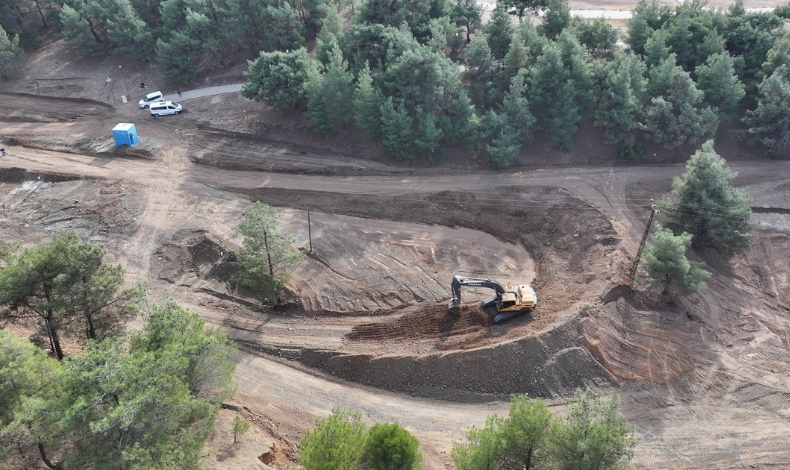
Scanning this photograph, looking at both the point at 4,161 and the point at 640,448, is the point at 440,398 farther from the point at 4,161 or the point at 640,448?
the point at 4,161

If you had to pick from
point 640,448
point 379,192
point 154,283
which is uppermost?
point 379,192

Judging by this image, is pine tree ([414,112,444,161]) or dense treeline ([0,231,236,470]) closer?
dense treeline ([0,231,236,470])

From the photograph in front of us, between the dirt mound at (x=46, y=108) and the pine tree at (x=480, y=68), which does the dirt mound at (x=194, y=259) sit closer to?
the dirt mound at (x=46, y=108)

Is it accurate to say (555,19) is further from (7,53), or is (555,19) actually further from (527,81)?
(7,53)

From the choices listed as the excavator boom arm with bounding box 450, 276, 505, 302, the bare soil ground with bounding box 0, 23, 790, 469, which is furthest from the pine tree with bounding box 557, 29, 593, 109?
the excavator boom arm with bounding box 450, 276, 505, 302

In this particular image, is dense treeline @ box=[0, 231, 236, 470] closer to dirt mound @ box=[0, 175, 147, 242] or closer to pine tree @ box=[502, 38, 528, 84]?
dirt mound @ box=[0, 175, 147, 242]

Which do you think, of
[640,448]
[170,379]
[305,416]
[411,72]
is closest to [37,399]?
[170,379]
